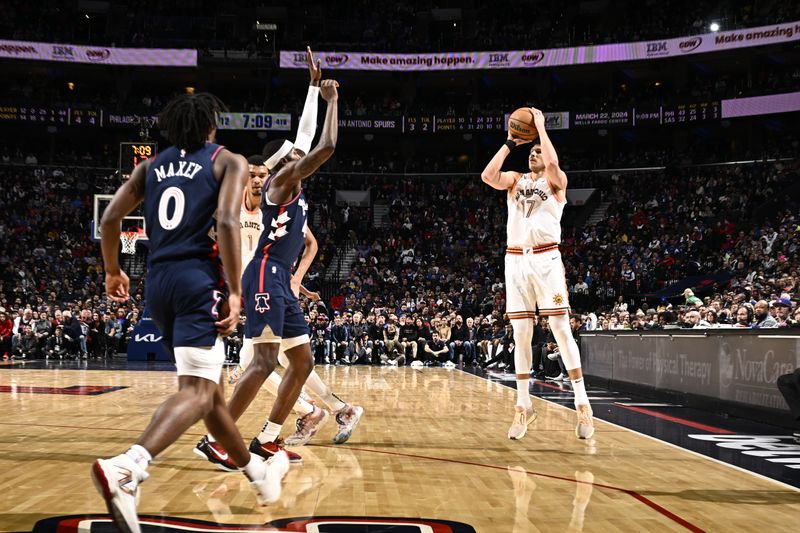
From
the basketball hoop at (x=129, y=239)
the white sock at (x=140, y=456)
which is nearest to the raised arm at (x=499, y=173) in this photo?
the white sock at (x=140, y=456)

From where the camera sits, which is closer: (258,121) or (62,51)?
(62,51)

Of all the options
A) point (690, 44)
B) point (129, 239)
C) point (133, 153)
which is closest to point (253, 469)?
point (133, 153)

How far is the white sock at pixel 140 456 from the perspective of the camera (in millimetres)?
2801

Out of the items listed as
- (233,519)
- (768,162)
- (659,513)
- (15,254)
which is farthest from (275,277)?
(768,162)

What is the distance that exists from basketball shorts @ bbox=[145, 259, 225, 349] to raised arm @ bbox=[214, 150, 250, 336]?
59 mm

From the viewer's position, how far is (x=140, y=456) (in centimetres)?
283

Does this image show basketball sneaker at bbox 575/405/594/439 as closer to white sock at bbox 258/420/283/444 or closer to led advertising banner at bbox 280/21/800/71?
white sock at bbox 258/420/283/444

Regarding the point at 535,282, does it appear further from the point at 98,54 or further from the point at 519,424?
the point at 98,54

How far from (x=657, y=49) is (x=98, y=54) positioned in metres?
23.6

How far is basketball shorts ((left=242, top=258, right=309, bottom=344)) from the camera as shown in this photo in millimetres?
4754

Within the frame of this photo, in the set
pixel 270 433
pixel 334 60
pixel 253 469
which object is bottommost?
pixel 270 433

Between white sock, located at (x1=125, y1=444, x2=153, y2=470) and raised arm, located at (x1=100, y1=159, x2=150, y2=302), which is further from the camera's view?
raised arm, located at (x1=100, y1=159, x2=150, y2=302)

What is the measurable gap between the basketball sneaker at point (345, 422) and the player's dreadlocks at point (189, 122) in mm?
2876

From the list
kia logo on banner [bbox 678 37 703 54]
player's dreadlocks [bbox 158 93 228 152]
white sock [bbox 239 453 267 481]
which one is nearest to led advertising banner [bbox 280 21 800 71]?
kia logo on banner [bbox 678 37 703 54]
